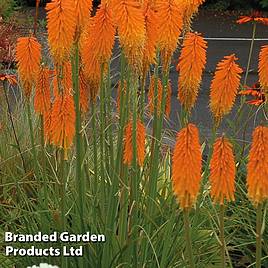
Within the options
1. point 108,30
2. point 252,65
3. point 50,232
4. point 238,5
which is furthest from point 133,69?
point 238,5

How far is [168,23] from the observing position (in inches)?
115

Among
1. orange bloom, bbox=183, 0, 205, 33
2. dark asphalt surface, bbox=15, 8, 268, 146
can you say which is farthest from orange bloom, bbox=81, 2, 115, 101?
dark asphalt surface, bbox=15, 8, 268, 146

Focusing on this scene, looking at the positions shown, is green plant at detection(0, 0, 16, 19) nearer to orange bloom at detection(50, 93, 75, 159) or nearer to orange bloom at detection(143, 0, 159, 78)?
orange bloom at detection(143, 0, 159, 78)

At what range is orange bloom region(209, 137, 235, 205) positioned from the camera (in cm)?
226

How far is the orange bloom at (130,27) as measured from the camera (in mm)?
2729

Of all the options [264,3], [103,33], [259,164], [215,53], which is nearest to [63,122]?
[103,33]

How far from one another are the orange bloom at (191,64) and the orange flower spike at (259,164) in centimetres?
53

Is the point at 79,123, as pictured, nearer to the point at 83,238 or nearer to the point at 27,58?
the point at 27,58

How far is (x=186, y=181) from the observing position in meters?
2.25

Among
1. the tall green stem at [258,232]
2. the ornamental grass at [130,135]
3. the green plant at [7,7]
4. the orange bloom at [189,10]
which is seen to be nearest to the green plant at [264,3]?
the green plant at [7,7]

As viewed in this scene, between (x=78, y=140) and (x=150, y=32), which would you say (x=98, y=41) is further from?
(x=78, y=140)

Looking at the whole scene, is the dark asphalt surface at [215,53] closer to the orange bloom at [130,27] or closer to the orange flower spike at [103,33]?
the orange flower spike at [103,33]

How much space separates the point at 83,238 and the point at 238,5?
60.3 ft

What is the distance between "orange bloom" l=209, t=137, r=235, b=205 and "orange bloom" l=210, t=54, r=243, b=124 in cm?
44
